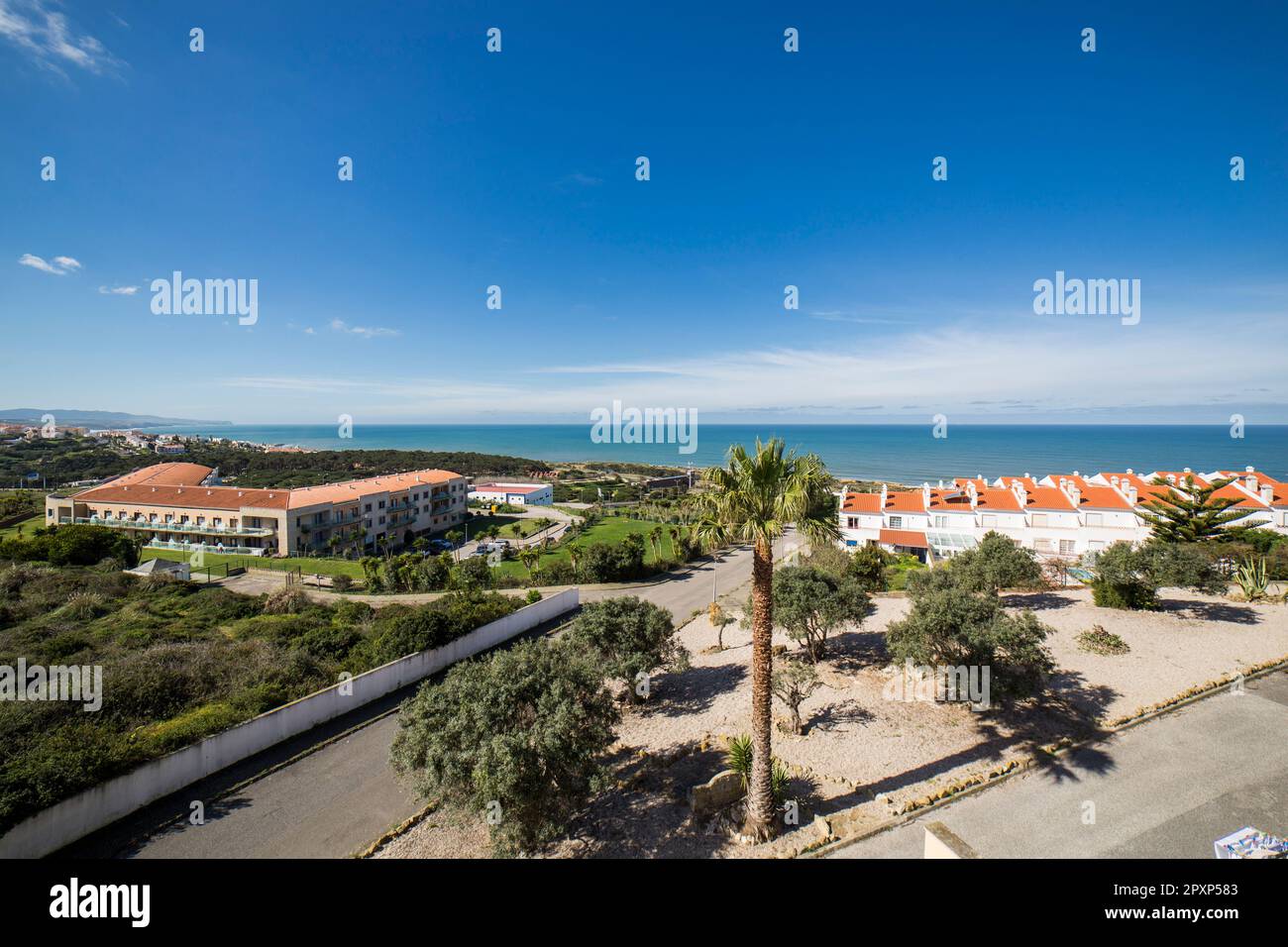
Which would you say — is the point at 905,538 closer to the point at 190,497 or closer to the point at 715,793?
the point at 715,793

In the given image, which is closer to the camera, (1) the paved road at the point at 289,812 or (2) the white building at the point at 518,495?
(1) the paved road at the point at 289,812

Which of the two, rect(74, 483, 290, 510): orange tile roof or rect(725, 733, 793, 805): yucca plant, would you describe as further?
rect(74, 483, 290, 510): orange tile roof

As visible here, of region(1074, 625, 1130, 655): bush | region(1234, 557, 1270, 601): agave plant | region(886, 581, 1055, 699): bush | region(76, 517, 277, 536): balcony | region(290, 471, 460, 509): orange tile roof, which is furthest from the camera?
region(290, 471, 460, 509): orange tile roof

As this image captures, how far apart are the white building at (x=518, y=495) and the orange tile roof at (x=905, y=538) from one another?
5038cm

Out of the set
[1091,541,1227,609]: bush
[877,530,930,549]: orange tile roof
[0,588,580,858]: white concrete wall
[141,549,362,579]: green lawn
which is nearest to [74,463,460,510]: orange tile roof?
[141,549,362,579]: green lawn

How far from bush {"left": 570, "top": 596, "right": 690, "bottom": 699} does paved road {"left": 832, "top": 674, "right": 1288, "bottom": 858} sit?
8470 mm

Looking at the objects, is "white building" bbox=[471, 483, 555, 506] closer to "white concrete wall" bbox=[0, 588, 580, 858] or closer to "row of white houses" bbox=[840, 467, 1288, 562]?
"row of white houses" bbox=[840, 467, 1288, 562]

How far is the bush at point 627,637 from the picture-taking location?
18.3 m

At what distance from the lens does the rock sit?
1224 cm

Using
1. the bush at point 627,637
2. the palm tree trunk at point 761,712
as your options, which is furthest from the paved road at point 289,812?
the palm tree trunk at point 761,712

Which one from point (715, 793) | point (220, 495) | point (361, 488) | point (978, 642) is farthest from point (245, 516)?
point (978, 642)

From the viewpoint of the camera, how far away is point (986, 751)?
14.4 meters

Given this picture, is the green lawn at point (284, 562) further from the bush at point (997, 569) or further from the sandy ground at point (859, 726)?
the bush at point (997, 569)
